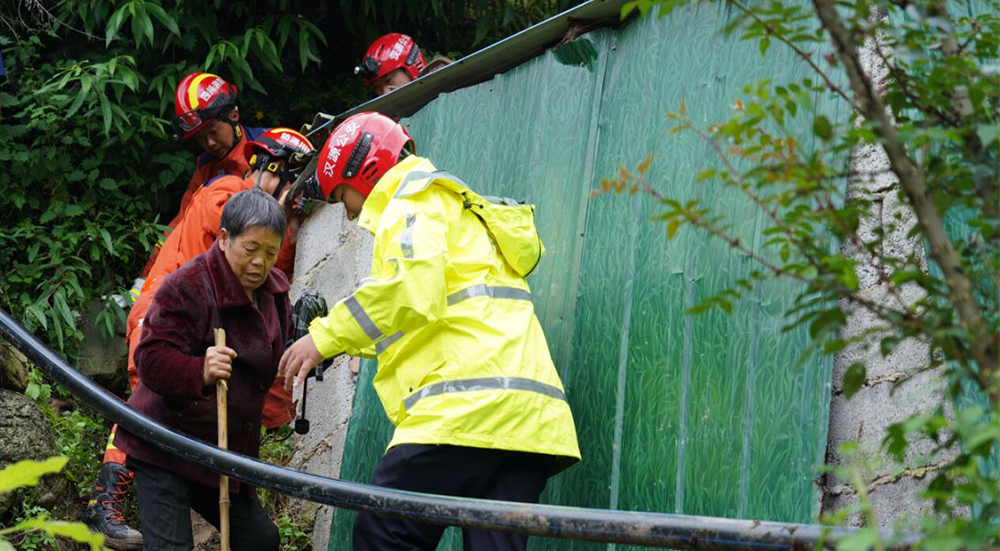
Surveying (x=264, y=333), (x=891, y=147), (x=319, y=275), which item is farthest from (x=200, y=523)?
(x=891, y=147)

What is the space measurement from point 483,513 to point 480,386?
122cm

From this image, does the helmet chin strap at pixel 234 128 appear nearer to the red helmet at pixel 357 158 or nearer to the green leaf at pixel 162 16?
the green leaf at pixel 162 16

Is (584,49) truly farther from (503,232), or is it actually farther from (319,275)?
(319,275)

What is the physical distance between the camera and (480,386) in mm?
4223

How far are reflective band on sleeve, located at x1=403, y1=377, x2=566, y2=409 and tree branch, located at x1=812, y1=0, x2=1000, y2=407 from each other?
2.45 metres

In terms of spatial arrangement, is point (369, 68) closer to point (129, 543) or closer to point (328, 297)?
point (328, 297)

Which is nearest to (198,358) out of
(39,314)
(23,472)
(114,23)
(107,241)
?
(23,472)

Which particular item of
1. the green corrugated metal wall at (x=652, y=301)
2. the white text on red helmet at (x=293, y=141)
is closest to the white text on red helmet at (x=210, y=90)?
the white text on red helmet at (x=293, y=141)

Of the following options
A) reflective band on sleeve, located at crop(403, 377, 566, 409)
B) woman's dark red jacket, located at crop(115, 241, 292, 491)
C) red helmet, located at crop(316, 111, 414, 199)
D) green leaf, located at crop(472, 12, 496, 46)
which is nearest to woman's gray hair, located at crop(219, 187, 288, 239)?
woman's dark red jacket, located at crop(115, 241, 292, 491)

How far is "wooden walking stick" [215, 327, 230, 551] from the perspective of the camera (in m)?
4.64

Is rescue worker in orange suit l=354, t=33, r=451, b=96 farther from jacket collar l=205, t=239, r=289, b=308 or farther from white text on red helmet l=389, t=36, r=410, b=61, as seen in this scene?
jacket collar l=205, t=239, r=289, b=308

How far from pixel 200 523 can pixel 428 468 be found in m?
3.21

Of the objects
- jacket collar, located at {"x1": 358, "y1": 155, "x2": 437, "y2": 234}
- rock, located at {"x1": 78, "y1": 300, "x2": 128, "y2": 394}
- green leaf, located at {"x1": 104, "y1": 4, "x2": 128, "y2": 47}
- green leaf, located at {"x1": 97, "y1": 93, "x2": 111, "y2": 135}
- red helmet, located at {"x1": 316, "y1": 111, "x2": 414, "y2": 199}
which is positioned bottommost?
rock, located at {"x1": 78, "y1": 300, "x2": 128, "y2": 394}

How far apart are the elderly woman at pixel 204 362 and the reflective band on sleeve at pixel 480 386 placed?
839 millimetres
